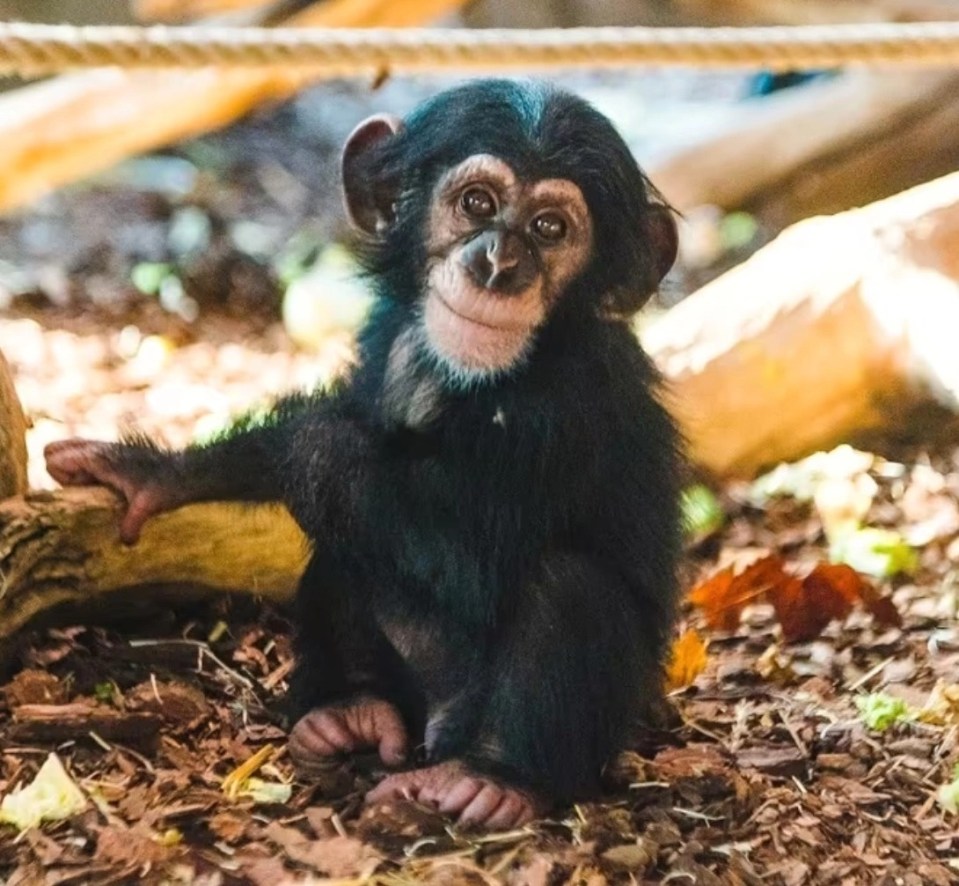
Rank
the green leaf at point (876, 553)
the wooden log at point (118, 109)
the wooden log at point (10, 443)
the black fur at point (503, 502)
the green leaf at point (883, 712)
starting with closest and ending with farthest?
the black fur at point (503, 502)
the wooden log at point (10, 443)
the green leaf at point (883, 712)
the green leaf at point (876, 553)
the wooden log at point (118, 109)

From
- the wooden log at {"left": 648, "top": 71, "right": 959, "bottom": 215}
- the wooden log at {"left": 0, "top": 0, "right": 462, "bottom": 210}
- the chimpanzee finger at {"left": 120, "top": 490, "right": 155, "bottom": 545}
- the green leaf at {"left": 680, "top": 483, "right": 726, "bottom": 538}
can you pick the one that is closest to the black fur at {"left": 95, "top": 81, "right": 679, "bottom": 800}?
the chimpanzee finger at {"left": 120, "top": 490, "right": 155, "bottom": 545}

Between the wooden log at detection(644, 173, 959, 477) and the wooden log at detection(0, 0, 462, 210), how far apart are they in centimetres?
248

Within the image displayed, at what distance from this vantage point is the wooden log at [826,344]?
521 centimetres

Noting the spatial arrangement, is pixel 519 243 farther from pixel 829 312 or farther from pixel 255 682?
pixel 829 312

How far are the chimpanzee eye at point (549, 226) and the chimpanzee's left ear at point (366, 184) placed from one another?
0.45 meters

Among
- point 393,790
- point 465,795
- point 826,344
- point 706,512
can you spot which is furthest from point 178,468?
point 826,344

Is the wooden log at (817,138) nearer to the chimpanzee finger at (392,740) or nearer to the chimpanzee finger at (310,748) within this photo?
the chimpanzee finger at (392,740)

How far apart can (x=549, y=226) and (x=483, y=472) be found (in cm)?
58

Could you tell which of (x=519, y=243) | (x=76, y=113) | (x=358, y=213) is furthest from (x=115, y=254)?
(x=519, y=243)

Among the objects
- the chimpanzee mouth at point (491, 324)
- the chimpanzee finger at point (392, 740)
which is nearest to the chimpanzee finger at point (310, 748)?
the chimpanzee finger at point (392, 740)

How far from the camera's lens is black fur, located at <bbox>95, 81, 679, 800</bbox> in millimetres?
3287

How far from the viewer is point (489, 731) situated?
336cm

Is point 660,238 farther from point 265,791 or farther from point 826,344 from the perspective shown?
point 826,344

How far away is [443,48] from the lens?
4.05m
